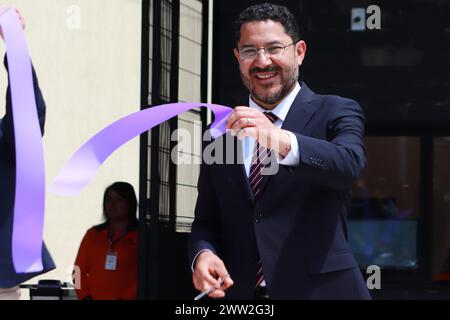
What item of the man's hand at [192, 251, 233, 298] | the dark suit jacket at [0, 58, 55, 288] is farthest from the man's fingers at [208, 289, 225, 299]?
the dark suit jacket at [0, 58, 55, 288]

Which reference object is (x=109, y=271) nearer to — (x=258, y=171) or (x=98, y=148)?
(x=258, y=171)

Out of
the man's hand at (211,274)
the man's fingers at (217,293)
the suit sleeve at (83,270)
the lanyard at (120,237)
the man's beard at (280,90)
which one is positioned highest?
the man's beard at (280,90)

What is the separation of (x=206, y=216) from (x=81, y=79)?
6.69 m

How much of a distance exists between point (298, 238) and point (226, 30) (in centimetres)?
503

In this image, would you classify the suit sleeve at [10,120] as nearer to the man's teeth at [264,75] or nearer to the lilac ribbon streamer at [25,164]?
the lilac ribbon streamer at [25,164]

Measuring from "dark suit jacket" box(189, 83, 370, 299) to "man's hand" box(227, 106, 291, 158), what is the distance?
263mm

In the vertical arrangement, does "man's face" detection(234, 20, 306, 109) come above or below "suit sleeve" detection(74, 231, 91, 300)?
above

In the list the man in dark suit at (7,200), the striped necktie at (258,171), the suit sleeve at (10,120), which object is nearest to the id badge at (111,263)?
the man in dark suit at (7,200)

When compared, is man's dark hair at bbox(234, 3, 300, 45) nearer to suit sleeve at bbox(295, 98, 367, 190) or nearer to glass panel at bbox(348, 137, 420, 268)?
suit sleeve at bbox(295, 98, 367, 190)

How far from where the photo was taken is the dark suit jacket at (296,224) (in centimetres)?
329

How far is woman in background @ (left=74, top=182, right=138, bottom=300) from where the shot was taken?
686 centimetres

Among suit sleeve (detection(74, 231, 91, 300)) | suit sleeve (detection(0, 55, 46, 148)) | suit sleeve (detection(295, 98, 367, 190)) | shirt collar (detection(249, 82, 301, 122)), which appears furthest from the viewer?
suit sleeve (detection(74, 231, 91, 300))

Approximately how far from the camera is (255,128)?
2908 mm

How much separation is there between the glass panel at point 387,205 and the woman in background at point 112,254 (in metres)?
2.49
